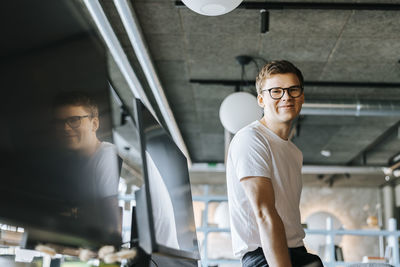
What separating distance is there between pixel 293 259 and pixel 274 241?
133 mm

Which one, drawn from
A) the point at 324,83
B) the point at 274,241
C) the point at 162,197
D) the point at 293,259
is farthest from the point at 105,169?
the point at 324,83

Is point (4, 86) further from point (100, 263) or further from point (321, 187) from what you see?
point (321, 187)

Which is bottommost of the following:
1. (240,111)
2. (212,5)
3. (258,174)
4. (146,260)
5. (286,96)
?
(146,260)

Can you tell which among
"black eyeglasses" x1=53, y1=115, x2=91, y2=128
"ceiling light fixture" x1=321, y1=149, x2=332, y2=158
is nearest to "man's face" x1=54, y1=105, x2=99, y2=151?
"black eyeglasses" x1=53, y1=115, x2=91, y2=128

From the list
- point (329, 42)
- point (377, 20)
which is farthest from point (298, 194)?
point (329, 42)

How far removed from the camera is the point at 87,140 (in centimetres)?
61

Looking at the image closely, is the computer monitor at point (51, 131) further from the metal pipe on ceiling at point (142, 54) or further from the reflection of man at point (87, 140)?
the metal pipe on ceiling at point (142, 54)

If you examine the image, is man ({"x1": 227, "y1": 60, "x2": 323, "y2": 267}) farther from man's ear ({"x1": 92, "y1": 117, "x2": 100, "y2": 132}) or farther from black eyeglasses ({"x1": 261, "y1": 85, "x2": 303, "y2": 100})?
man's ear ({"x1": 92, "y1": 117, "x2": 100, "y2": 132})

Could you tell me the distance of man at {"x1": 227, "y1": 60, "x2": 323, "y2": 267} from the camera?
1119 millimetres

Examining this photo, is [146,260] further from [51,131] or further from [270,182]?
[51,131]

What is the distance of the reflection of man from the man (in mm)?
534

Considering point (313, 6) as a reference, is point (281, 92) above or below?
below

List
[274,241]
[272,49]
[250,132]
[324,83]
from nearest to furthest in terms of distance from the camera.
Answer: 1. [274,241]
2. [250,132]
3. [272,49]
4. [324,83]

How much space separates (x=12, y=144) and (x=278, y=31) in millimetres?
4020
